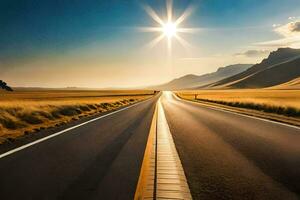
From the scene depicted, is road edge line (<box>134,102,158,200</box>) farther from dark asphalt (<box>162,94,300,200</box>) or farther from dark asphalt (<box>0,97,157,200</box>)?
dark asphalt (<box>162,94,300,200</box>)

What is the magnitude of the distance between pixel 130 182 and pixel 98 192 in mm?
741

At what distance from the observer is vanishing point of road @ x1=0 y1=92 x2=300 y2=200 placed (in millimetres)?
5031

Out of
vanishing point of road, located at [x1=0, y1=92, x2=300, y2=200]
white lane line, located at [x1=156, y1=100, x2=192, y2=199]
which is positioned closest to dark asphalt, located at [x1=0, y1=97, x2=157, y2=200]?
vanishing point of road, located at [x1=0, y1=92, x2=300, y2=200]

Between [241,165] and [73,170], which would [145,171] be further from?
[241,165]

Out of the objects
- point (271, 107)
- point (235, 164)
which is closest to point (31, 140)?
point (235, 164)

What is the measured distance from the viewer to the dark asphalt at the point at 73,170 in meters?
4.98

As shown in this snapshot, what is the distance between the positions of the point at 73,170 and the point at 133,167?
1194 mm

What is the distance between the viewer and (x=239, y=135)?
11.6 metres

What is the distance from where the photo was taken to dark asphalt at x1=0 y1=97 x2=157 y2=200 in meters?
4.98

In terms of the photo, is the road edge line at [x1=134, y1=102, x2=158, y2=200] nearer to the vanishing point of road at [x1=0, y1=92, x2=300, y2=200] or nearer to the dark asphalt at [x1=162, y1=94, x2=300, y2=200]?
the vanishing point of road at [x1=0, y1=92, x2=300, y2=200]

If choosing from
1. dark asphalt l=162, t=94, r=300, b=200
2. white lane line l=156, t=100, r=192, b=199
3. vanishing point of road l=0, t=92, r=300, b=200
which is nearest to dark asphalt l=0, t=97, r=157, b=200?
vanishing point of road l=0, t=92, r=300, b=200

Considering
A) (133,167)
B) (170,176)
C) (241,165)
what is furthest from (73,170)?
(241,165)

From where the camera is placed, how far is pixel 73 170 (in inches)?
254

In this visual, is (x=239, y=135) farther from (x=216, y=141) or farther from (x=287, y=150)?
(x=287, y=150)
